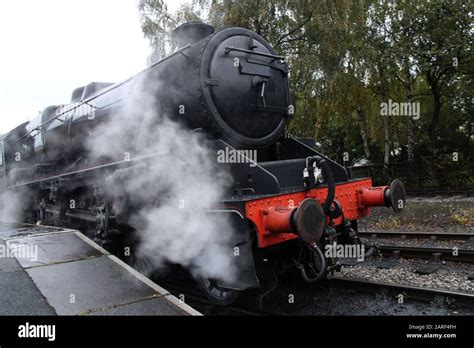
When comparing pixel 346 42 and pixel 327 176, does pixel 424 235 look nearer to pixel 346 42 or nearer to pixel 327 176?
pixel 327 176

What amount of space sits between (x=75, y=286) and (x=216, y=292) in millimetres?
1474

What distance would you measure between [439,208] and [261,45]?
7629 millimetres

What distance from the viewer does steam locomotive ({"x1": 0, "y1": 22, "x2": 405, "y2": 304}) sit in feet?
12.8

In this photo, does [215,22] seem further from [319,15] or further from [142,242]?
[142,242]

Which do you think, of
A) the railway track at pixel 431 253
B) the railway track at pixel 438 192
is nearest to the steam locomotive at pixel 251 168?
the railway track at pixel 431 253

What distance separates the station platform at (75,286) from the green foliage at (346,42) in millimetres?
8662

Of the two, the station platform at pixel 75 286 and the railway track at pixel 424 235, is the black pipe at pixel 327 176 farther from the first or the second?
the railway track at pixel 424 235

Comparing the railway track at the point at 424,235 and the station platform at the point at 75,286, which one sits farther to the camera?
the railway track at the point at 424,235

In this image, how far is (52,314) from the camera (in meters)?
3.13

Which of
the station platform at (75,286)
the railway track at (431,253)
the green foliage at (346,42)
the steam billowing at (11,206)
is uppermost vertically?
the green foliage at (346,42)

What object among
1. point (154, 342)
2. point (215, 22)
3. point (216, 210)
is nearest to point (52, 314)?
point (154, 342)

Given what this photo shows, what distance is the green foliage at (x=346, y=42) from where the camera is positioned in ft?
38.0

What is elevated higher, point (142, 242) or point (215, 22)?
point (215, 22)

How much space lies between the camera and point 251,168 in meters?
4.25
